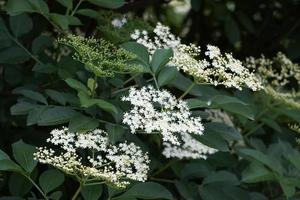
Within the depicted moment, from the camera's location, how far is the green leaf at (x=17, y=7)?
6.60 feet

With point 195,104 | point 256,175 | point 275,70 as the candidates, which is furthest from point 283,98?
point 195,104

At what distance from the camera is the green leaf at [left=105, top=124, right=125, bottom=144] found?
5.96 feet

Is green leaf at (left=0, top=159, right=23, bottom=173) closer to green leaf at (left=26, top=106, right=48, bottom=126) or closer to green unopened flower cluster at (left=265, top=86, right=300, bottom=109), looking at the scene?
green leaf at (left=26, top=106, right=48, bottom=126)

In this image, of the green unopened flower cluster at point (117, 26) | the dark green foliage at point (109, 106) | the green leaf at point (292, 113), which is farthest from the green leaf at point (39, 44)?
the green leaf at point (292, 113)

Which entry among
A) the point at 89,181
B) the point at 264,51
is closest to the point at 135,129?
the point at 89,181

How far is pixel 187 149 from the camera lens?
2.40 meters

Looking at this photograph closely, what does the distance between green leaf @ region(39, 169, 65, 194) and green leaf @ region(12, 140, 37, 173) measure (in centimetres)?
7

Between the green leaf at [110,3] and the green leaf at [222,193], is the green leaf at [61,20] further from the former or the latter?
the green leaf at [222,193]

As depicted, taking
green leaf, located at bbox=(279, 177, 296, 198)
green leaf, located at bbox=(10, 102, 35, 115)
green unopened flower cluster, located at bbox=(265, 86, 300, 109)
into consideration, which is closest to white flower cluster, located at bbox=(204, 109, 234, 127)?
green unopened flower cluster, located at bbox=(265, 86, 300, 109)

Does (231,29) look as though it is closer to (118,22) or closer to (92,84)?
(118,22)

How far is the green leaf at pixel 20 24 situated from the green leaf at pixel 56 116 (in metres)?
0.59

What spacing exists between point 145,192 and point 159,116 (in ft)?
0.85

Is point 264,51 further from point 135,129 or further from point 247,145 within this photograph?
point 135,129

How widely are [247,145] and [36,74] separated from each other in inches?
39.4
